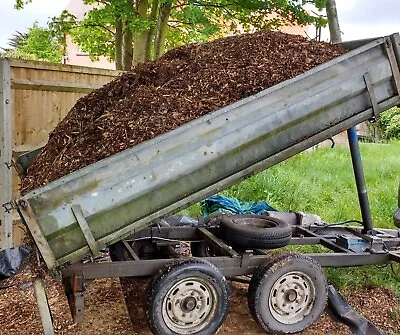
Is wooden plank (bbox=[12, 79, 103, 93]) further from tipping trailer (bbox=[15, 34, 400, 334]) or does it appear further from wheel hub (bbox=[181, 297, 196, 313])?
wheel hub (bbox=[181, 297, 196, 313])

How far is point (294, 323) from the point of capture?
3900 mm

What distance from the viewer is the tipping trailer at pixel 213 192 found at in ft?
10.1

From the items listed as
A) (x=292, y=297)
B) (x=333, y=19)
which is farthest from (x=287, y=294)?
(x=333, y=19)

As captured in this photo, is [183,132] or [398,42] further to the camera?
[398,42]

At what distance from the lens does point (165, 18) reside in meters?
11.1

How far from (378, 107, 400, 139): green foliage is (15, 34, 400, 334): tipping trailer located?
724 inches

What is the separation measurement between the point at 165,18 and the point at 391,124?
14.0 meters

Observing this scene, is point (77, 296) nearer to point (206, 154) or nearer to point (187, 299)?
point (187, 299)

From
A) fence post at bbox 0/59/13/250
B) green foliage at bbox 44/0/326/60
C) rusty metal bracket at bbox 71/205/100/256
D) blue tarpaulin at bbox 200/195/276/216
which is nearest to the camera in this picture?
rusty metal bracket at bbox 71/205/100/256

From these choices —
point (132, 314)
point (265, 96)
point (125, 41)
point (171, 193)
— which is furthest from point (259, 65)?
point (125, 41)

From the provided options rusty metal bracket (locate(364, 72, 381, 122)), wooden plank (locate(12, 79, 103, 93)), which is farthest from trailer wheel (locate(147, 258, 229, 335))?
wooden plank (locate(12, 79, 103, 93))

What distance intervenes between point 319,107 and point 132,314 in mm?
2320

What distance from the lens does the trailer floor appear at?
407 centimetres

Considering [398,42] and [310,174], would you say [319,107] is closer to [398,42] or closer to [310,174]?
[398,42]
